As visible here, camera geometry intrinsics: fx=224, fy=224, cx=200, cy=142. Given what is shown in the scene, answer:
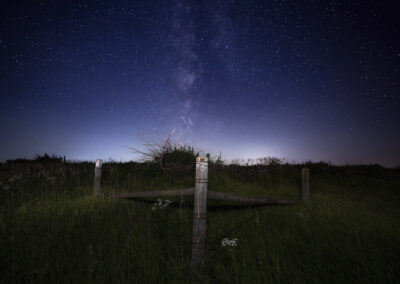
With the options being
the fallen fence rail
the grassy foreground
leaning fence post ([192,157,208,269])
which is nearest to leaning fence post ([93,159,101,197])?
the grassy foreground

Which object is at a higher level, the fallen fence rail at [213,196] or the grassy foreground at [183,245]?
the fallen fence rail at [213,196]

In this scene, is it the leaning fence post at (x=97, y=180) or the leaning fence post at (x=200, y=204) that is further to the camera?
the leaning fence post at (x=97, y=180)

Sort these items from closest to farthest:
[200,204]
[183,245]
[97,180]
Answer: [200,204]
[183,245]
[97,180]

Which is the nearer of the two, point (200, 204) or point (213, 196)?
point (200, 204)

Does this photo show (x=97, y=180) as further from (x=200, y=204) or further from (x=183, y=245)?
(x=200, y=204)

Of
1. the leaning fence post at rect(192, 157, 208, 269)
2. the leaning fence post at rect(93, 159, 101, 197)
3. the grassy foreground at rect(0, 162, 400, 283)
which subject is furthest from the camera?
the leaning fence post at rect(93, 159, 101, 197)

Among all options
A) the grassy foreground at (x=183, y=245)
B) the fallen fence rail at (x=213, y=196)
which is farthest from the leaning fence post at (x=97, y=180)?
the fallen fence rail at (x=213, y=196)

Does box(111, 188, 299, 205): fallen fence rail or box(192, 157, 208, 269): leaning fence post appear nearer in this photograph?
box(192, 157, 208, 269): leaning fence post

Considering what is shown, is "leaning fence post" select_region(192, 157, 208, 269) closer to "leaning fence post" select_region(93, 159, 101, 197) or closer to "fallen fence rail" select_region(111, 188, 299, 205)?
"fallen fence rail" select_region(111, 188, 299, 205)

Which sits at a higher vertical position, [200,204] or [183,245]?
[200,204]

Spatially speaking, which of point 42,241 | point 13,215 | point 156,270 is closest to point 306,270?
point 156,270

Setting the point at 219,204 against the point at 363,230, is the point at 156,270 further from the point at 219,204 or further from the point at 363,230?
the point at 219,204

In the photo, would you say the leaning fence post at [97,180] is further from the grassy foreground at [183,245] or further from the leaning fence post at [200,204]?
the leaning fence post at [200,204]

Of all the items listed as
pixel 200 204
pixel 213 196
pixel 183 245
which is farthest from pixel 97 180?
pixel 200 204
